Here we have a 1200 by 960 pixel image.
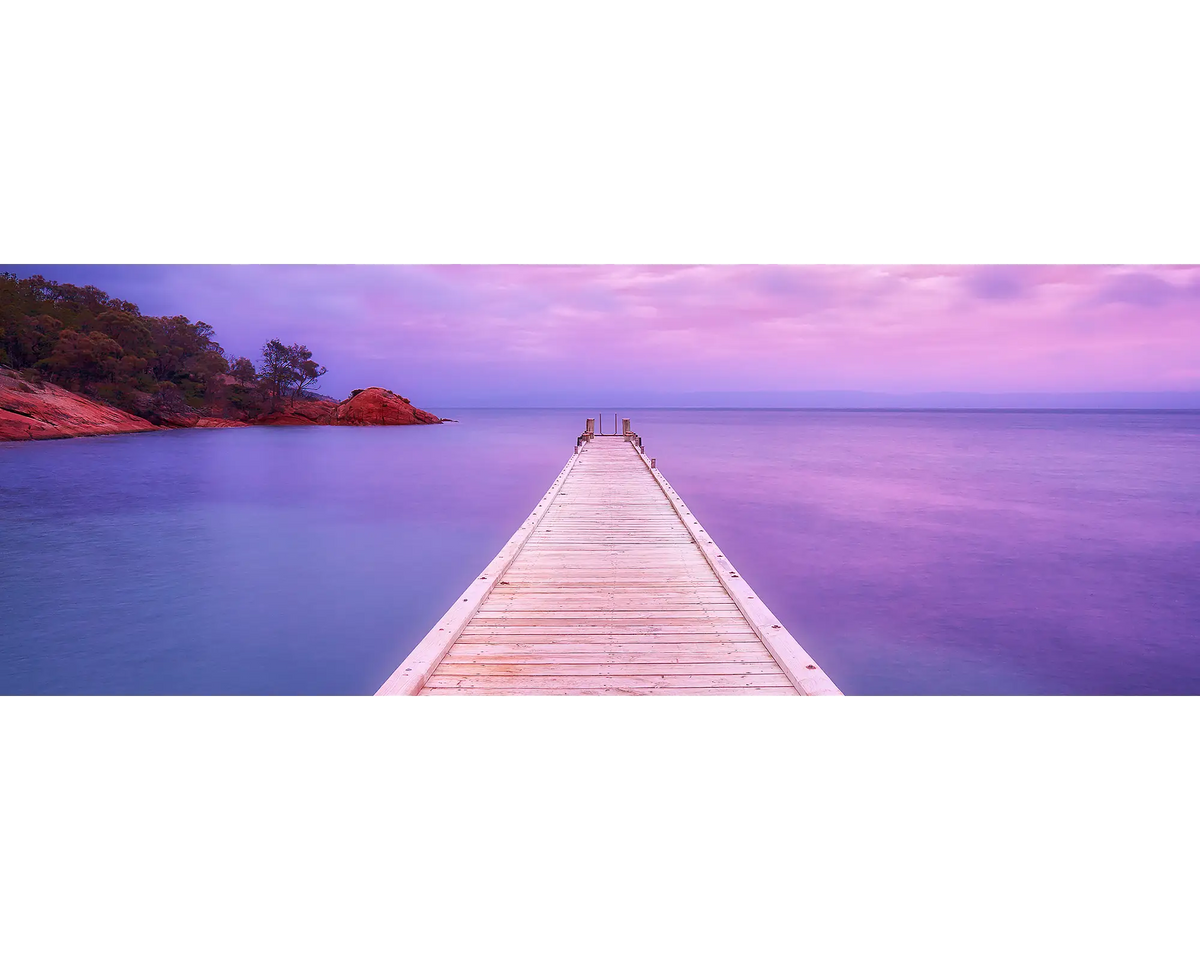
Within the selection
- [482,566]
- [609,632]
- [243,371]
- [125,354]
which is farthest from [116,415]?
[609,632]

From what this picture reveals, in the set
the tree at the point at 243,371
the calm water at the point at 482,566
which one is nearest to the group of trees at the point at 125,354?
the tree at the point at 243,371

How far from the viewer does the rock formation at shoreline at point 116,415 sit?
2425cm

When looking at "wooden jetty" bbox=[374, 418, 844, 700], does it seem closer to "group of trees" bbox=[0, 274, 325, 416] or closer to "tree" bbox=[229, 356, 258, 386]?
"group of trees" bbox=[0, 274, 325, 416]

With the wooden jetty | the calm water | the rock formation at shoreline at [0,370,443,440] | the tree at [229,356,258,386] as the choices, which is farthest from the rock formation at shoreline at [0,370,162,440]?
the wooden jetty

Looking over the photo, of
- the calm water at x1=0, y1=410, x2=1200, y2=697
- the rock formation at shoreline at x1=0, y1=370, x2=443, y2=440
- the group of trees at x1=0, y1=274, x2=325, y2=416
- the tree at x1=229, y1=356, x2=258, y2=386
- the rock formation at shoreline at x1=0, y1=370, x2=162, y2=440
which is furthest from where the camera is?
the tree at x1=229, y1=356, x2=258, y2=386

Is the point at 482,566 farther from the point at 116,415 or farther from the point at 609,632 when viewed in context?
the point at 116,415

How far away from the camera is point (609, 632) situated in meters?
3.68

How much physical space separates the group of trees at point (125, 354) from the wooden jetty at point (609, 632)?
112 ft

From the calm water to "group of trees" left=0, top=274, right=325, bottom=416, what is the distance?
8663 mm

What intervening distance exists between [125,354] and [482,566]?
103 feet

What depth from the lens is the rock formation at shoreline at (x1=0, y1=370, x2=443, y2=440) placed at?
24250 mm
